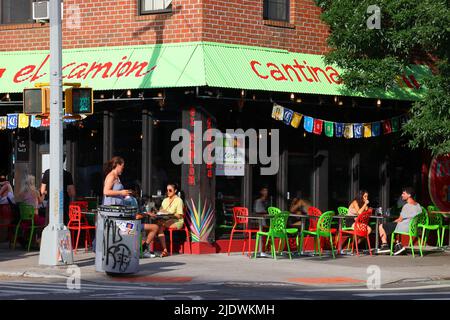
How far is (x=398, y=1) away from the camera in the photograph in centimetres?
2053

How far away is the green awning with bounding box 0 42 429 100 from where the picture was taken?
20672 mm

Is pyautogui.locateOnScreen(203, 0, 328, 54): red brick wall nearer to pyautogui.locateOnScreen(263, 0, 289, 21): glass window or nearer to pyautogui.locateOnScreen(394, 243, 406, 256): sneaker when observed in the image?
pyautogui.locateOnScreen(263, 0, 289, 21): glass window

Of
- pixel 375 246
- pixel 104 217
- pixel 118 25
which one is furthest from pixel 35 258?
pixel 375 246

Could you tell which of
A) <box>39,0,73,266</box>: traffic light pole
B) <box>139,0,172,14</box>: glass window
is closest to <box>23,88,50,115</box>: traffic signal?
<box>39,0,73,266</box>: traffic light pole

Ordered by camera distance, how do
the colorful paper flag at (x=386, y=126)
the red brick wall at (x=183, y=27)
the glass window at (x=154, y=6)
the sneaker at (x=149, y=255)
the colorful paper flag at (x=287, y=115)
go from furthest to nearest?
the colorful paper flag at (x=386, y=126), the colorful paper flag at (x=287, y=115), the glass window at (x=154, y=6), the red brick wall at (x=183, y=27), the sneaker at (x=149, y=255)

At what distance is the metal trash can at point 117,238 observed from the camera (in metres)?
16.6

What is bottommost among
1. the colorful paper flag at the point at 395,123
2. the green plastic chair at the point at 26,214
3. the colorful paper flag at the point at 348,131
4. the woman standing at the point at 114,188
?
the green plastic chair at the point at 26,214

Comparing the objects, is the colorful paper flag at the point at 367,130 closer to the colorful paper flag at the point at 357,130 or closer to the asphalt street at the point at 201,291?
the colorful paper flag at the point at 357,130

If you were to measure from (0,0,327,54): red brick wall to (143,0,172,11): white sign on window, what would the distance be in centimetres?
21

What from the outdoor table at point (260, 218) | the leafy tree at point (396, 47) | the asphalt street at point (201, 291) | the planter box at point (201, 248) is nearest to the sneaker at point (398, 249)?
the leafy tree at point (396, 47)

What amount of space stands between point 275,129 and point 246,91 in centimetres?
155

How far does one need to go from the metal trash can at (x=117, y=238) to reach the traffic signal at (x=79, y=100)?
2088mm

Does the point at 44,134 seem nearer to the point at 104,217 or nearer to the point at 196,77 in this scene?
the point at 196,77
